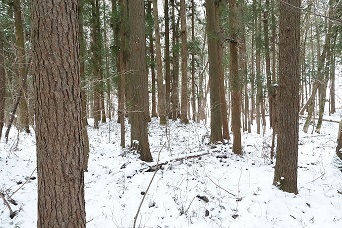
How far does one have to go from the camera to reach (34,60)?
8.86 ft

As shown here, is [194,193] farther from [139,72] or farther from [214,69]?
[214,69]

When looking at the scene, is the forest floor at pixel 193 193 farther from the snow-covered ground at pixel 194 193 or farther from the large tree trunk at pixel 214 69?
the large tree trunk at pixel 214 69

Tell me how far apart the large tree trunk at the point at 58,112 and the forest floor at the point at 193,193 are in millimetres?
2045

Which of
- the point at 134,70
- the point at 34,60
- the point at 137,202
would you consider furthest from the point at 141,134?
the point at 34,60

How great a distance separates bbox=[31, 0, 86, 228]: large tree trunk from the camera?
263 centimetres

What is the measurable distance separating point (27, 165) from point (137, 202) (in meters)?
4.07

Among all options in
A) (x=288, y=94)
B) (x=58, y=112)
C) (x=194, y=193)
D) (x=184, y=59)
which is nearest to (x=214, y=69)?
(x=288, y=94)

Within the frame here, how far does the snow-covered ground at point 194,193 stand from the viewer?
4.94m

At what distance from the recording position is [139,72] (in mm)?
7812

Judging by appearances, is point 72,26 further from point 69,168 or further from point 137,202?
point 137,202

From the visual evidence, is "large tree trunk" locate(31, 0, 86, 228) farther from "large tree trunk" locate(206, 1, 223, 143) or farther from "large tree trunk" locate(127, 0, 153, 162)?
"large tree trunk" locate(206, 1, 223, 143)

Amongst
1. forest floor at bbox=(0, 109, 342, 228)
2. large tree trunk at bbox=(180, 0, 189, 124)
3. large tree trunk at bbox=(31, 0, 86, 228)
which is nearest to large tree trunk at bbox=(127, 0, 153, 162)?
forest floor at bbox=(0, 109, 342, 228)

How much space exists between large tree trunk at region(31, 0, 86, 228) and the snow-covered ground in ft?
6.42

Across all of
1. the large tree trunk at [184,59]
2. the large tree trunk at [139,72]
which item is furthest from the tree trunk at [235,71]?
the large tree trunk at [184,59]
